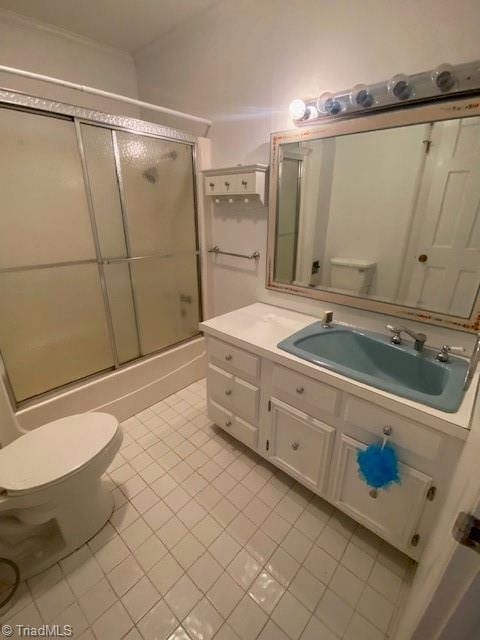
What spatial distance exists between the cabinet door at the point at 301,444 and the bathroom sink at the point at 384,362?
0.28 meters

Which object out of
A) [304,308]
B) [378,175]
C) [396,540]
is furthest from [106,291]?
[396,540]

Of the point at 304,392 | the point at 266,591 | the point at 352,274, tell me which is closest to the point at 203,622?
the point at 266,591

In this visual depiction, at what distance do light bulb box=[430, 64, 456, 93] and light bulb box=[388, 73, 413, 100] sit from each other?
80mm

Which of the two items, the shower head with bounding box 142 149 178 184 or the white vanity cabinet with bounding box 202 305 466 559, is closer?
the white vanity cabinet with bounding box 202 305 466 559

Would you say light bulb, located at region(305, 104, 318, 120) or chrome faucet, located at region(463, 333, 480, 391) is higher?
light bulb, located at region(305, 104, 318, 120)

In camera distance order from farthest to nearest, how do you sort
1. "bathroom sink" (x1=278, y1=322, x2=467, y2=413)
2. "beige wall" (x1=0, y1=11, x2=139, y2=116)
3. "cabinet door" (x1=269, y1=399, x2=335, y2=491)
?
"beige wall" (x1=0, y1=11, x2=139, y2=116), "cabinet door" (x1=269, y1=399, x2=335, y2=491), "bathroom sink" (x1=278, y1=322, x2=467, y2=413)

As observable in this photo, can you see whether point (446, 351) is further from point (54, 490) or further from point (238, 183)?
point (54, 490)

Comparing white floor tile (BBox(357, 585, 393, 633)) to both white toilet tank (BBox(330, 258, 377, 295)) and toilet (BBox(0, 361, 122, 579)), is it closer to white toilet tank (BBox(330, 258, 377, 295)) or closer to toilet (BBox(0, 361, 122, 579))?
toilet (BBox(0, 361, 122, 579))

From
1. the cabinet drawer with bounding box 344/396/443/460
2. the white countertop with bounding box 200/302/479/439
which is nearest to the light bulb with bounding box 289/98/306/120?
the white countertop with bounding box 200/302/479/439

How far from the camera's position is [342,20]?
1227mm

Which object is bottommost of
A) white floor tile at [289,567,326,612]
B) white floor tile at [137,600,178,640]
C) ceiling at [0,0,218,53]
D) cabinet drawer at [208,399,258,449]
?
white floor tile at [289,567,326,612]

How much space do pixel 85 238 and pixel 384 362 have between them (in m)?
1.75

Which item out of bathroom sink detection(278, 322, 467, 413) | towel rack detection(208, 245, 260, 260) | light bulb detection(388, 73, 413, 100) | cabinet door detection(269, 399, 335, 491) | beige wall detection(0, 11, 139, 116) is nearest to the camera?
bathroom sink detection(278, 322, 467, 413)

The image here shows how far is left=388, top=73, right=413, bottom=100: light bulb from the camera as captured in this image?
1.10 m
